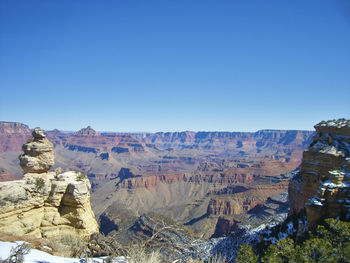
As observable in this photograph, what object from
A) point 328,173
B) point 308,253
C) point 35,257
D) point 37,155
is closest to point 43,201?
point 37,155

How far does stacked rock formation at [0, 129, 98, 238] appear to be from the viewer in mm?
13586

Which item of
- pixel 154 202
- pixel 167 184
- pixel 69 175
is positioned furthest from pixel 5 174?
pixel 69 175

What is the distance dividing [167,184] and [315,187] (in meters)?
172

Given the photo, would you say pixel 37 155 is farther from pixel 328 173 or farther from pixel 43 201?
pixel 328 173

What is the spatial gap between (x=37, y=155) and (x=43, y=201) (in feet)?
13.3

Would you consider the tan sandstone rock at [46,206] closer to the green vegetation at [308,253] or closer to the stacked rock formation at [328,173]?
the green vegetation at [308,253]

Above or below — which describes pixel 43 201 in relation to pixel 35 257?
above

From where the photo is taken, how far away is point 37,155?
1739 cm

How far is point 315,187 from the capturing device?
71.7 ft

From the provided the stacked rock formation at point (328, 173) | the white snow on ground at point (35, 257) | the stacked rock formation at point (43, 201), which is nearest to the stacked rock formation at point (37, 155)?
the stacked rock formation at point (43, 201)

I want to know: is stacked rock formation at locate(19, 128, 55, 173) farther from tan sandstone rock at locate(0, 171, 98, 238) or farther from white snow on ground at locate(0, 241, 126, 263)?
white snow on ground at locate(0, 241, 126, 263)

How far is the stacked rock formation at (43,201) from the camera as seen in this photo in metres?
13.6

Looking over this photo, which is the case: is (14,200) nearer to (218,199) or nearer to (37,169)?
(37,169)

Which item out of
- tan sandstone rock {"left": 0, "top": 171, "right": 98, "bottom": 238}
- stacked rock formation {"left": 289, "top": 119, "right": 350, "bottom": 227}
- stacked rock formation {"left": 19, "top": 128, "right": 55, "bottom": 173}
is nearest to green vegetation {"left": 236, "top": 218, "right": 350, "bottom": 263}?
stacked rock formation {"left": 289, "top": 119, "right": 350, "bottom": 227}
